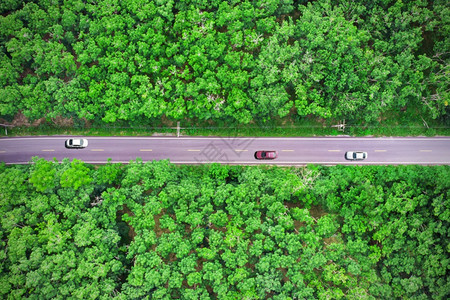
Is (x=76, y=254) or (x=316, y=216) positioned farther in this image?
(x=316, y=216)

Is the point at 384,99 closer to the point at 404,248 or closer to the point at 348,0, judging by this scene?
the point at 348,0

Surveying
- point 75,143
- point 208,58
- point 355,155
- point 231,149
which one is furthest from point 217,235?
point 75,143

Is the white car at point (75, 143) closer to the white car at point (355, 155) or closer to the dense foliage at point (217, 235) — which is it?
the dense foliage at point (217, 235)

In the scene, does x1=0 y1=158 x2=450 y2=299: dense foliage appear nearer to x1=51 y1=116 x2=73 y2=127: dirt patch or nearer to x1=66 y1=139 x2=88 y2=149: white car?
x1=66 y1=139 x2=88 y2=149: white car

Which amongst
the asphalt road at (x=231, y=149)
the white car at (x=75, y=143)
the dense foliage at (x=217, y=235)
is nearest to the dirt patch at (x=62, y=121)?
the asphalt road at (x=231, y=149)

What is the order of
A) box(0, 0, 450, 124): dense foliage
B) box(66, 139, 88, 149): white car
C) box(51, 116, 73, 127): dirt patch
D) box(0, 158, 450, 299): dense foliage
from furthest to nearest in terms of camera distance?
1. box(51, 116, 73, 127): dirt patch
2. box(66, 139, 88, 149): white car
3. box(0, 0, 450, 124): dense foliage
4. box(0, 158, 450, 299): dense foliage

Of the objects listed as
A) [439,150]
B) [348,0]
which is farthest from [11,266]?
[439,150]

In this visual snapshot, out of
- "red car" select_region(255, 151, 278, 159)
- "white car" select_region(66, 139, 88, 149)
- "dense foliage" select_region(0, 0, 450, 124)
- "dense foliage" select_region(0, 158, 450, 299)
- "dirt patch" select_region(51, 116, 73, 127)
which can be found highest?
"dense foliage" select_region(0, 0, 450, 124)

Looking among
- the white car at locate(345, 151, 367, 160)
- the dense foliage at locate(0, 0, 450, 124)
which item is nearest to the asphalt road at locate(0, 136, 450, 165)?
the white car at locate(345, 151, 367, 160)
